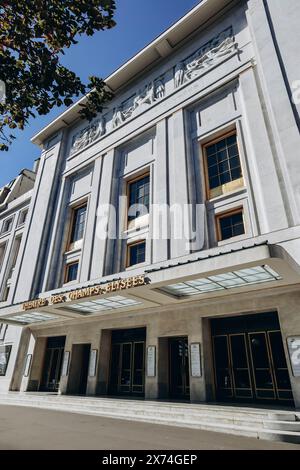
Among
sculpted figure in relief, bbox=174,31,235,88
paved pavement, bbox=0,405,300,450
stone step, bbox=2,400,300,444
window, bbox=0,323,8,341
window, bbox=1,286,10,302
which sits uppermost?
sculpted figure in relief, bbox=174,31,235,88

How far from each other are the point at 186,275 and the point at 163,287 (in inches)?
69.8

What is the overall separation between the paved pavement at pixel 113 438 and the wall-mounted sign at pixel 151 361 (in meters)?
4.23

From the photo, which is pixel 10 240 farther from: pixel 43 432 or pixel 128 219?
pixel 43 432

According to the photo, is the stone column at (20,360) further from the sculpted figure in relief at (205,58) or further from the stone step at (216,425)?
the sculpted figure in relief at (205,58)

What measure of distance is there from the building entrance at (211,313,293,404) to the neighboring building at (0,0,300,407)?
1.8 inches

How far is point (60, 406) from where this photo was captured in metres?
13.1

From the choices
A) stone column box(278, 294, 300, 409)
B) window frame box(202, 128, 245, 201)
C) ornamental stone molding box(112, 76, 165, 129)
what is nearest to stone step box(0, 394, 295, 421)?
stone column box(278, 294, 300, 409)

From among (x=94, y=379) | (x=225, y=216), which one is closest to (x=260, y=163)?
(x=225, y=216)

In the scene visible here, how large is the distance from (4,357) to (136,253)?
12.4 m

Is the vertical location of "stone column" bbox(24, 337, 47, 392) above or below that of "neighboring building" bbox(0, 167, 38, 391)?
below

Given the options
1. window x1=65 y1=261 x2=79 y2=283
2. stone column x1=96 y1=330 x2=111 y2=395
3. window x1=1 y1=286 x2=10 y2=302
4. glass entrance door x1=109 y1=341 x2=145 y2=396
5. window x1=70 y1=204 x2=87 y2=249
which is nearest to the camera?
glass entrance door x1=109 y1=341 x2=145 y2=396

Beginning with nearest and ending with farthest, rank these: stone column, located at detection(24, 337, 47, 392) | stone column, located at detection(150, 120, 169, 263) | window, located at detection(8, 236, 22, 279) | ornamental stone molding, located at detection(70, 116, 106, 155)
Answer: stone column, located at detection(150, 120, 169, 263), stone column, located at detection(24, 337, 47, 392), ornamental stone molding, located at detection(70, 116, 106, 155), window, located at detection(8, 236, 22, 279)

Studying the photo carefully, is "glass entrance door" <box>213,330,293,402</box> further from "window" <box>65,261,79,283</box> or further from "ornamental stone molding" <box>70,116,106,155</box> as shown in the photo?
"ornamental stone molding" <box>70,116,106,155</box>

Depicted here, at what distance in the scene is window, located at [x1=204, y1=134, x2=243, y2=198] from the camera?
13.9 metres
